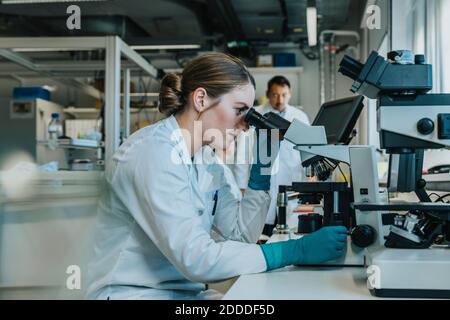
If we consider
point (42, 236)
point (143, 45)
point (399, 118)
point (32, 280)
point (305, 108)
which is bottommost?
point (32, 280)

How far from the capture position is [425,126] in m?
1.00

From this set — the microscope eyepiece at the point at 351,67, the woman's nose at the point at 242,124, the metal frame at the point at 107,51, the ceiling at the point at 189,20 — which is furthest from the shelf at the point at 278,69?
the microscope eyepiece at the point at 351,67

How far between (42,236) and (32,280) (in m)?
0.14

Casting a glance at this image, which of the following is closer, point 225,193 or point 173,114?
point 173,114

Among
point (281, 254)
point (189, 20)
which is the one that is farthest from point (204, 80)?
point (189, 20)

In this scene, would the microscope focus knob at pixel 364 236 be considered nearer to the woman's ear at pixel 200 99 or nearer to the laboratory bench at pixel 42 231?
the woman's ear at pixel 200 99

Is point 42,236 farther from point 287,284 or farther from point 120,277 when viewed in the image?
point 287,284

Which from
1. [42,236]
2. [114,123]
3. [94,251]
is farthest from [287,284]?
[114,123]

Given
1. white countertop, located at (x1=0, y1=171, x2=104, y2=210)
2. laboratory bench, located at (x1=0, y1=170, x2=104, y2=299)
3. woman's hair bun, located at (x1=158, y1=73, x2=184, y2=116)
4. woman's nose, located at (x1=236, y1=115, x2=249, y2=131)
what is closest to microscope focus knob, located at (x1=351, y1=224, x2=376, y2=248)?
woman's nose, located at (x1=236, y1=115, x2=249, y2=131)

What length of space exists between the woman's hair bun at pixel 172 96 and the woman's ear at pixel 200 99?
0.05 meters

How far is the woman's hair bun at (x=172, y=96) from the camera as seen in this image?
1209 millimetres

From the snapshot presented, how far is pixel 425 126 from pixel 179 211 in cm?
51

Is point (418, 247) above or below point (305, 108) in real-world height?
below

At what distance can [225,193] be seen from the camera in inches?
56.2
